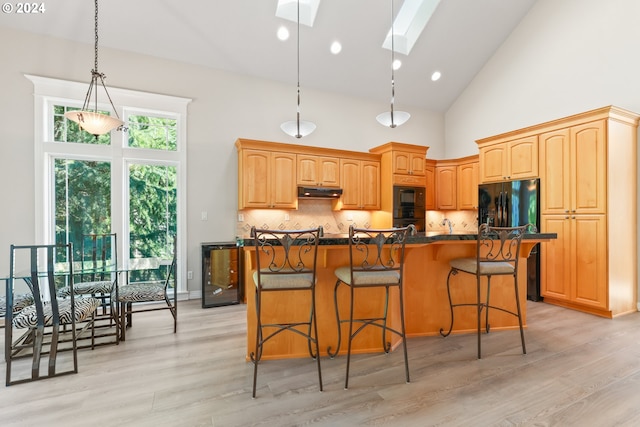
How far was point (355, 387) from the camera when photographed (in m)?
2.03

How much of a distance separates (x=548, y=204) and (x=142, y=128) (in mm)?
5716

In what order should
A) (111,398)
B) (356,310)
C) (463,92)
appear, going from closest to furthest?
(111,398)
(356,310)
(463,92)

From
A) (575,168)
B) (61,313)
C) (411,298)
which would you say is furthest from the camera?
(575,168)

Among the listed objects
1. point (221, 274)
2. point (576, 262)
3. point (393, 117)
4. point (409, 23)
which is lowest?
point (221, 274)

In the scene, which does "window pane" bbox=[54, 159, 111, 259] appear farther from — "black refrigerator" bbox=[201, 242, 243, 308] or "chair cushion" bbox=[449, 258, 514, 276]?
"chair cushion" bbox=[449, 258, 514, 276]

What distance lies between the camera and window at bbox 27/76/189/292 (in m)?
3.71

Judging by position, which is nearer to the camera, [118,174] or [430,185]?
[118,174]

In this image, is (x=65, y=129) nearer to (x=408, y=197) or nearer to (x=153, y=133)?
(x=153, y=133)

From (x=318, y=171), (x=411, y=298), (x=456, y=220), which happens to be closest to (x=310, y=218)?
(x=318, y=171)

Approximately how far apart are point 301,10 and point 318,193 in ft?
8.57

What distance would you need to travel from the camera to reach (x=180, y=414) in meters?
1.77

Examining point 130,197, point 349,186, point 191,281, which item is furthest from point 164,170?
point 349,186

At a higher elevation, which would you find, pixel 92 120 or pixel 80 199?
pixel 92 120

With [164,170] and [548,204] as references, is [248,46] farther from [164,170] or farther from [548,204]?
[548,204]
